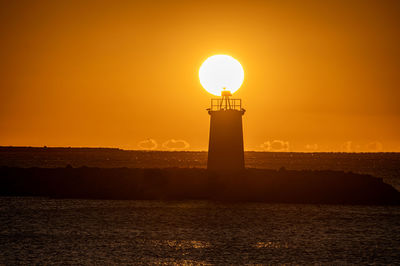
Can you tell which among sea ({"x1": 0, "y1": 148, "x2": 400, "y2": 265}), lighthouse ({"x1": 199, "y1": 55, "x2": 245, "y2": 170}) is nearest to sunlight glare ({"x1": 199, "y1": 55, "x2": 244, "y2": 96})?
lighthouse ({"x1": 199, "y1": 55, "x2": 245, "y2": 170})

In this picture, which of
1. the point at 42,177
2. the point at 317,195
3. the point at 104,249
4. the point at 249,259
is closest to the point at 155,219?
the point at 104,249

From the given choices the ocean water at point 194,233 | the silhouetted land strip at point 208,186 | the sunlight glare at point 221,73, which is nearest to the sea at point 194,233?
the ocean water at point 194,233

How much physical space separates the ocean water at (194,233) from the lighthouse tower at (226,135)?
3.27 m

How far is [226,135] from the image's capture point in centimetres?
3853

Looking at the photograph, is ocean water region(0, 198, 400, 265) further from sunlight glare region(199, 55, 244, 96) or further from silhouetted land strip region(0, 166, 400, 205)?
→ sunlight glare region(199, 55, 244, 96)

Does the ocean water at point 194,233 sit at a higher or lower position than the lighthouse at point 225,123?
lower

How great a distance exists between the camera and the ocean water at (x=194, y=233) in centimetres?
2174

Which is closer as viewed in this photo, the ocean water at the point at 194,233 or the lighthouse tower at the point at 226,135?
the ocean water at the point at 194,233

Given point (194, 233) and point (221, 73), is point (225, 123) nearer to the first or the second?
point (221, 73)

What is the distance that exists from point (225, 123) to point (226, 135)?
0.85 m

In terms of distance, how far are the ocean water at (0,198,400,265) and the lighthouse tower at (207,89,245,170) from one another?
3.27 m

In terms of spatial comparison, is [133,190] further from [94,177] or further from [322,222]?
[322,222]

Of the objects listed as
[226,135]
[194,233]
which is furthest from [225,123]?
[194,233]

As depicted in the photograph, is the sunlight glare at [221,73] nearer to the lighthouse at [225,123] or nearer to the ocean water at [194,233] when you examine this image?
the lighthouse at [225,123]
